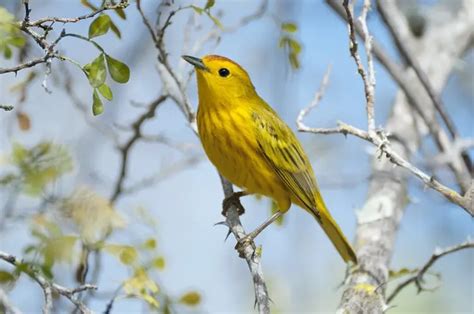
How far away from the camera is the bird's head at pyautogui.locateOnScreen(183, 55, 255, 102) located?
4887mm

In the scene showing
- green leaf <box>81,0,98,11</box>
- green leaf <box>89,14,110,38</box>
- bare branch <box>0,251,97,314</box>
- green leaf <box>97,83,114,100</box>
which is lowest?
bare branch <box>0,251,97,314</box>

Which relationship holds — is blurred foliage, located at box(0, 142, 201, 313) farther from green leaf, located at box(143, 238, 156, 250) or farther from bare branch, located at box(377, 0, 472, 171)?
bare branch, located at box(377, 0, 472, 171)

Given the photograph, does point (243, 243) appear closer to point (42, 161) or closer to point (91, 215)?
point (91, 215)

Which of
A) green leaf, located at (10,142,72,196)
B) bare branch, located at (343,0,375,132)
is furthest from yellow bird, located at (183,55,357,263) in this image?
green leaf, located at (10,142,72,196)

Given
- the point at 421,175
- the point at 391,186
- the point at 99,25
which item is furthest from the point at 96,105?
the point at 391,186

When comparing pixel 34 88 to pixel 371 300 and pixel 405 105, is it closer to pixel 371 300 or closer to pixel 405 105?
pixel 405 105

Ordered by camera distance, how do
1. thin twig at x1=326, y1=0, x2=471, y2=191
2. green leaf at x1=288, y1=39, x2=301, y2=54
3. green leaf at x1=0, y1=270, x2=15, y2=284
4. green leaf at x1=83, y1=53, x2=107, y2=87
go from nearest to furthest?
1. green leaf at x1=83, y1=53, x2=107, y2=87
2. green leaf at x1=0, y1=270, x2=15, y2=284
3. green leaf at x1=288, y1=39, x2=301, y2=54
4. thin twig at x1=326, y1=0, x2=471, y2=191

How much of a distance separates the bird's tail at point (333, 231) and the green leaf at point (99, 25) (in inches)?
83.0

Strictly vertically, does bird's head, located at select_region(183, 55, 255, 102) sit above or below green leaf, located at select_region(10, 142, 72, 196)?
above

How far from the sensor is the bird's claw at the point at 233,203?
4.57 metres

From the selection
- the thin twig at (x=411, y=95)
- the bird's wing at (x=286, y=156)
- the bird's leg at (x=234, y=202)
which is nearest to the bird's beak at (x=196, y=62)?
the bird's wing at (x=286, y=156)

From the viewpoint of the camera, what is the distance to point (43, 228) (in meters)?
3.28

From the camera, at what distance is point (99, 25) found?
3.00m

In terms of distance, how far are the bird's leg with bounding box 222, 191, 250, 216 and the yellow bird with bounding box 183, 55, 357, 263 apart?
0.01 meters
